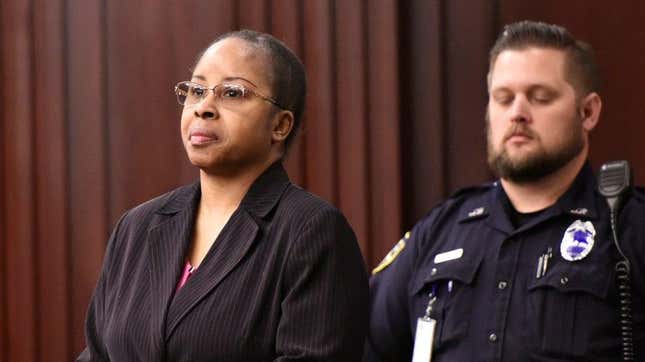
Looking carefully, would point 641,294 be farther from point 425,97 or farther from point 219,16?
point 219,16

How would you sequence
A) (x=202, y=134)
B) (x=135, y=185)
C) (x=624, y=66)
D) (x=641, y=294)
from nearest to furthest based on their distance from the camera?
(x=202, y=134) → (x=641, y=294) → (x=624, y=66) → (x=135, y=185)

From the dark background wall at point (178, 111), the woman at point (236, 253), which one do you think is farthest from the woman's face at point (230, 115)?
the dark background wall at point (178, 111)

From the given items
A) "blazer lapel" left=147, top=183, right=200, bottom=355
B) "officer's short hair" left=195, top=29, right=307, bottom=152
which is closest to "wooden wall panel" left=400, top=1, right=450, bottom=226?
"officer's short hair" left=195, top=29, right=307, bottom=152

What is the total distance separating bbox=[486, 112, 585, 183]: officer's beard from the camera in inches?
88.9

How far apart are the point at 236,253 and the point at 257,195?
131mm

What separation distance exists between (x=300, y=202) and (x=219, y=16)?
1016 mm

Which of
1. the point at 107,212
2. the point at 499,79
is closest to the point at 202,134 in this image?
the point at 499,79

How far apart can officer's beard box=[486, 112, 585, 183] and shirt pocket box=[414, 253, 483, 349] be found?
19 centimetres

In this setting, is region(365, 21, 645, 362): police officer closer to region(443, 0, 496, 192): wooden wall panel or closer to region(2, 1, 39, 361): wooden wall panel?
region(443, 0, 496, 192): wooden wall panel

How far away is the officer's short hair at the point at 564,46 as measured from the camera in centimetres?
231

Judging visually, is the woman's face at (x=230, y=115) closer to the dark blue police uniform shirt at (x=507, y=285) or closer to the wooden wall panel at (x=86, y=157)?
the dark blue police uniform shirt at (x=507, y=285)

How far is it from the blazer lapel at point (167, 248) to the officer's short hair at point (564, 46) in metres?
0.73

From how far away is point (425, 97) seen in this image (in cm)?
274

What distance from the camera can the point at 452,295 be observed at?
7.67 ft
